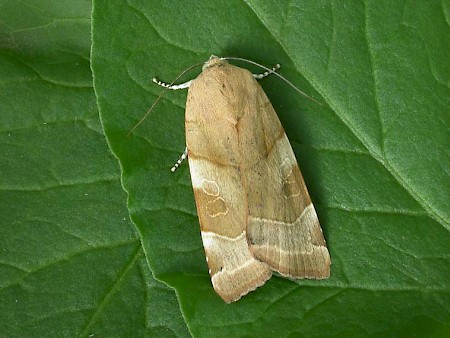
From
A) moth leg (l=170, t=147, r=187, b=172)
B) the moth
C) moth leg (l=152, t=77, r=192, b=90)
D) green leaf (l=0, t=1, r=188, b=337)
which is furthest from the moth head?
green leaf (l=0, t=1, r=188, b=337)

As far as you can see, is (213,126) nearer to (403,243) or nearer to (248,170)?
(248,170)

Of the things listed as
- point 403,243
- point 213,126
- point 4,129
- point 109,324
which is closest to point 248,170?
point 213,126

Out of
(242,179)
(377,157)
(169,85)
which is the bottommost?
(242,179)

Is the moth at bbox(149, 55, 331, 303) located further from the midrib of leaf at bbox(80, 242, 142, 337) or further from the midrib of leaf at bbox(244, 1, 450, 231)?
the midrib of leaf at bbox(80, 242, 142, 337)

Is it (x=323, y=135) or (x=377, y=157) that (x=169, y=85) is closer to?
(x=323, y=135)

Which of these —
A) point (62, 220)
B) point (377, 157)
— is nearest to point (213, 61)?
point (377, 157)
